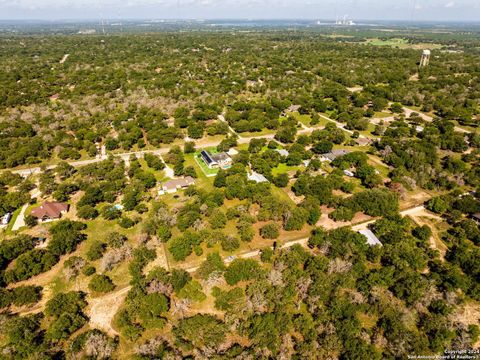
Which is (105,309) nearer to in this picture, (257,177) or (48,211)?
(48,211)

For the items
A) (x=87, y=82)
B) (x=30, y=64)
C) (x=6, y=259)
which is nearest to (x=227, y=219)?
(x=6, y=259)

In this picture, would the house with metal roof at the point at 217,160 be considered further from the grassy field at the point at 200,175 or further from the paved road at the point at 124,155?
the paved road at the point at 124,155

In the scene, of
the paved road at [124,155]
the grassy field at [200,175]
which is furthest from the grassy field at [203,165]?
the paved road at [124,155]

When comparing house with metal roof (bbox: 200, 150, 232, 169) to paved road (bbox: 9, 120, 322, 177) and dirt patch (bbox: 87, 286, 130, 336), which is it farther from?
dirt patch (bbox: 87, 286, 130, 336)

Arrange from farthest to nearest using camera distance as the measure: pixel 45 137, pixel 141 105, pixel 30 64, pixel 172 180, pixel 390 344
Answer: pixel 30 64, pixel 141 105, pixel 45 137, pixel 172 180, pixel 390 344

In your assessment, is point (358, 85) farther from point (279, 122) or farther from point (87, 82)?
point (87, 82)

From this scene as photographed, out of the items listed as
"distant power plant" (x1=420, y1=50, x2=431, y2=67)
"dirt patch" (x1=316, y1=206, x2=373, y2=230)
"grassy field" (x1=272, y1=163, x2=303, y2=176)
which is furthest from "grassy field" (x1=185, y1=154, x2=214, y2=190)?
"distant power plant" (x1=420, y1=50, x2=431, y2=67)

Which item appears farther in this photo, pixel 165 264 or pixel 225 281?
pixel 165 264
